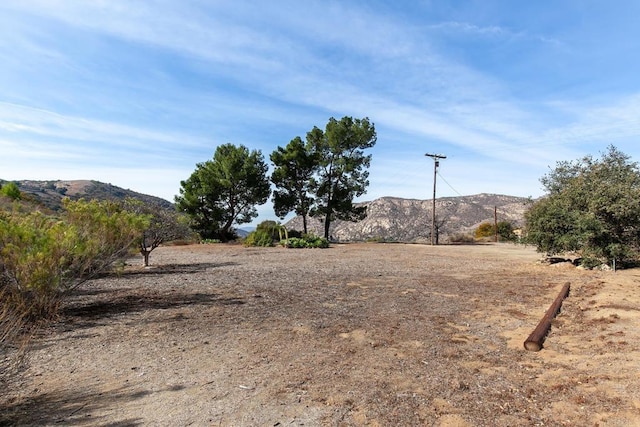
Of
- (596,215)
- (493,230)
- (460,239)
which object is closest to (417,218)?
(493,230)

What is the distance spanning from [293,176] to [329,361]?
25101mm

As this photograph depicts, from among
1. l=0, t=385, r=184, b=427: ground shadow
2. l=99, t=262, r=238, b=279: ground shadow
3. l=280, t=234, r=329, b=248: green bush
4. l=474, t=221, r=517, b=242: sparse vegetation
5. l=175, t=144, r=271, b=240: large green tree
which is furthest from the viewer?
l=474, t=221, r=517, b=242: sparse vegetation

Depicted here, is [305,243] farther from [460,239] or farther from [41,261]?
[41,261]

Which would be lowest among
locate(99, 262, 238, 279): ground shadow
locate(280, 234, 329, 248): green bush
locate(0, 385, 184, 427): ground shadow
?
locate(0, 385, 184, 427): ground shadow

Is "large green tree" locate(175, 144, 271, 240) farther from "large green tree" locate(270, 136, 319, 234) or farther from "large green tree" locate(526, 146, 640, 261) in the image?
"large green tree" locate(526, 146, 640, 261)

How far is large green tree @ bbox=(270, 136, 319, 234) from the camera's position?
28438 mm

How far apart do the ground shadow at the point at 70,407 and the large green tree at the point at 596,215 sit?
1286 centimetres

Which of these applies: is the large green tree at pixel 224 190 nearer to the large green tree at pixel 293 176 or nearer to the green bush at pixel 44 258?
the large green tree at pixel 293 176

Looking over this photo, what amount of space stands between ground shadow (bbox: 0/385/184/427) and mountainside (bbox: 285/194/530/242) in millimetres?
34187

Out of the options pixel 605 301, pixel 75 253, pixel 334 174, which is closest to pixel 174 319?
pixel 75 253

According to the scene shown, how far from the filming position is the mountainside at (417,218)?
40309mm

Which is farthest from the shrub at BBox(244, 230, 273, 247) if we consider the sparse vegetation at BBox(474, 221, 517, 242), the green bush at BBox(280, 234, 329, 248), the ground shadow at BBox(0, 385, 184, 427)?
the ground shadow at BBox(0, 385, 184, 427)

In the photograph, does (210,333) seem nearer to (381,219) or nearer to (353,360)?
(353,360)

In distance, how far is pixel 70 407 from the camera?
3346mm
